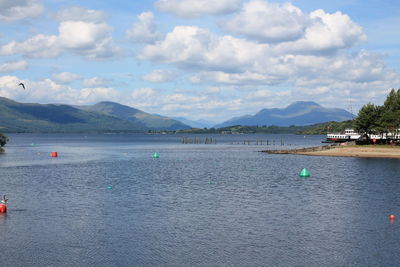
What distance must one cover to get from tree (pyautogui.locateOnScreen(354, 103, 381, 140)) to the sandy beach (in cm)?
1362

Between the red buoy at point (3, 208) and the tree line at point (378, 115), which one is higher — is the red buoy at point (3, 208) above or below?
below

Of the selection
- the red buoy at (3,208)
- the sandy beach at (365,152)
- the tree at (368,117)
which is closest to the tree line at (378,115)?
the tree at (368,117)

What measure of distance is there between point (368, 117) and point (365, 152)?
24021 millimetres

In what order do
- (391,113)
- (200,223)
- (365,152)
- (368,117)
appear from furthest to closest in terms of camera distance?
1. (368,117)
2. (391,113)
3. (365,152)
4. (200,223)

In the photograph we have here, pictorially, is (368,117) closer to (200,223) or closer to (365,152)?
(365,152)

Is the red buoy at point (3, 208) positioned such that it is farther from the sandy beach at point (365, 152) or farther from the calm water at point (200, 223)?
the sandy beach at point (365, 152)

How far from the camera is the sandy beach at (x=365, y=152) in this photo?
5808 inches

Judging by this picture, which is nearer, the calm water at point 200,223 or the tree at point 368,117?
the calm water at point 200,223

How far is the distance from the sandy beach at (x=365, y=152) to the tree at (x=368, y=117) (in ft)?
44.7

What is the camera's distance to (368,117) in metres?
174

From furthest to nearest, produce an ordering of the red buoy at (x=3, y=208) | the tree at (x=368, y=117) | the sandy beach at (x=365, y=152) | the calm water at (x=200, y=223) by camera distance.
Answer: the tree at (x=368, y=117) → the sandy beach at (x=365, y=152) → the red buoy at (x=3, y=208) → the calm water at (x=200, y=223)

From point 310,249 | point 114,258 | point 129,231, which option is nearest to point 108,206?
point 129,231

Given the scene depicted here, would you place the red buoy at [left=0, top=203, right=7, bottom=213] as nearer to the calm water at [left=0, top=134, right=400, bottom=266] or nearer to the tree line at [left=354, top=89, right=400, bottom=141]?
the calm water at [left=0, top=134, right=400, bottom=266]

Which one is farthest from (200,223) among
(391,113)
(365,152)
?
(391,113)
